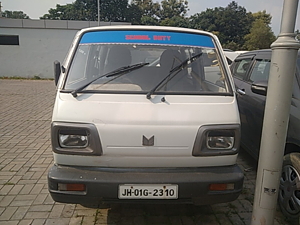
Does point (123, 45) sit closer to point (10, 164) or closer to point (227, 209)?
point (227, 209)

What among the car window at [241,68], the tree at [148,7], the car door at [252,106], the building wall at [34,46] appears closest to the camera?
the car door at [252,106]

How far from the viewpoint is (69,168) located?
2369 mm

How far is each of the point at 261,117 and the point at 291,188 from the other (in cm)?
113

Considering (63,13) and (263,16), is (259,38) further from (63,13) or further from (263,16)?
(63,13)

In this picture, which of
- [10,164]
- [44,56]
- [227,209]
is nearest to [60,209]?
[10,164]

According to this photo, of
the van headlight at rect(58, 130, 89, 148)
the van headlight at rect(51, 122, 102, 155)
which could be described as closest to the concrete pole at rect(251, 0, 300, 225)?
the van headlight at rect(51, 122, 102, 155)

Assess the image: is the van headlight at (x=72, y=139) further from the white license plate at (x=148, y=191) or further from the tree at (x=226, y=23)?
the tree at (x=226, y=23)

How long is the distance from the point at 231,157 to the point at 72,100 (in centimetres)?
158

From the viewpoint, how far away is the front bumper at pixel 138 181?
7.36 feet

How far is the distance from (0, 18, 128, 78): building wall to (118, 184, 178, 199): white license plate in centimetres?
1755

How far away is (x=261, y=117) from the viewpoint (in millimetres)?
3684

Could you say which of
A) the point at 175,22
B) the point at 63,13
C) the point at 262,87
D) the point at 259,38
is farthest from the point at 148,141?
the point at 63,13

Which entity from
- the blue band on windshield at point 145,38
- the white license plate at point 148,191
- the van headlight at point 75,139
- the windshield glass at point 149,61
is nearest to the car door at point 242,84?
the windshield glass at point 149,61

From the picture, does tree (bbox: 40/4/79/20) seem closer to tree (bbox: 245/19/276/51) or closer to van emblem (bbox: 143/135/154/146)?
tree (bbox: 245/19/276/51)
